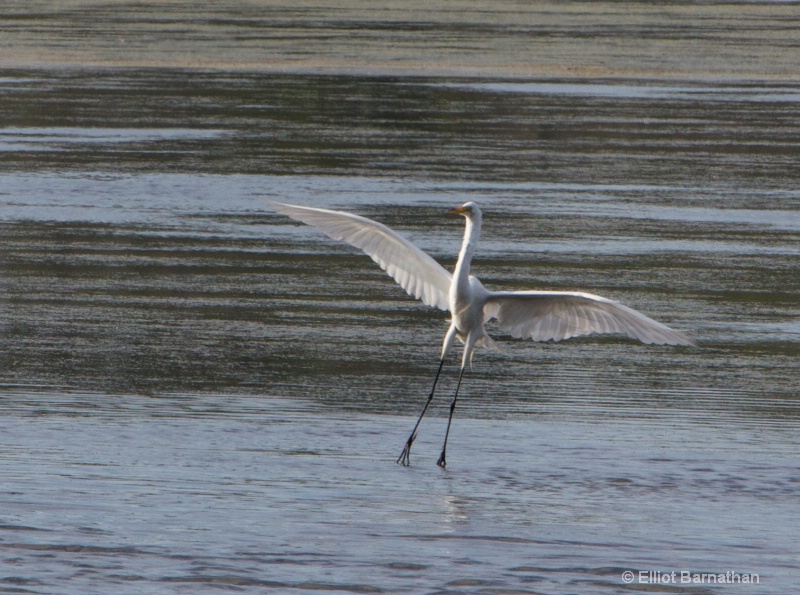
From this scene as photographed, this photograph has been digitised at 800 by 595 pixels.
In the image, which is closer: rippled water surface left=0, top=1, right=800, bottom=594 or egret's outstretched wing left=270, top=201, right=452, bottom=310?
rippled water surface left=0, top=1, right=800, bottom=594

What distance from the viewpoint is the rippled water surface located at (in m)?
7.10

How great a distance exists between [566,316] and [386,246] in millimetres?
1205

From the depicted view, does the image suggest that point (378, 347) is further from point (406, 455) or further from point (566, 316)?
point (406, 455)

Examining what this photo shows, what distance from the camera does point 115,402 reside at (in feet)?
31.5

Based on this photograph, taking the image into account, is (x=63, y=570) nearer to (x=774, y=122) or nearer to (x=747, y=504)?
(x=747, y=504)

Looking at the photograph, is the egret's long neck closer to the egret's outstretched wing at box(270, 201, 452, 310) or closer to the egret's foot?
the egret's outstretched wing at box(270, 201, 452, 310)

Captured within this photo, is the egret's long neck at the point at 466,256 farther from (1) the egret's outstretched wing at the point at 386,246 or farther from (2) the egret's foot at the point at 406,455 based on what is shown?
(2) the egret's foot at the point at 406,455

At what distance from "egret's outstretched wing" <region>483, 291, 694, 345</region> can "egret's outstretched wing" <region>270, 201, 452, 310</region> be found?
1.27ft

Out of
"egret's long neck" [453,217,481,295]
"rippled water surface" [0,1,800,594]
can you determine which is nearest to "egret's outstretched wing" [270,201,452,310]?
"egret's long neck" [453,217,481,295]

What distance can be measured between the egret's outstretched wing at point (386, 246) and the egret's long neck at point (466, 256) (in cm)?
24

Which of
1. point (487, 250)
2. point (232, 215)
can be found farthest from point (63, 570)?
point (232, 215)

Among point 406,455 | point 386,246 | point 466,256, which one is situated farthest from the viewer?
point 386,246

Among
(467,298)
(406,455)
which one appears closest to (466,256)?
(467,298)

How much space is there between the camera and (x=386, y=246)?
9.70 meters
